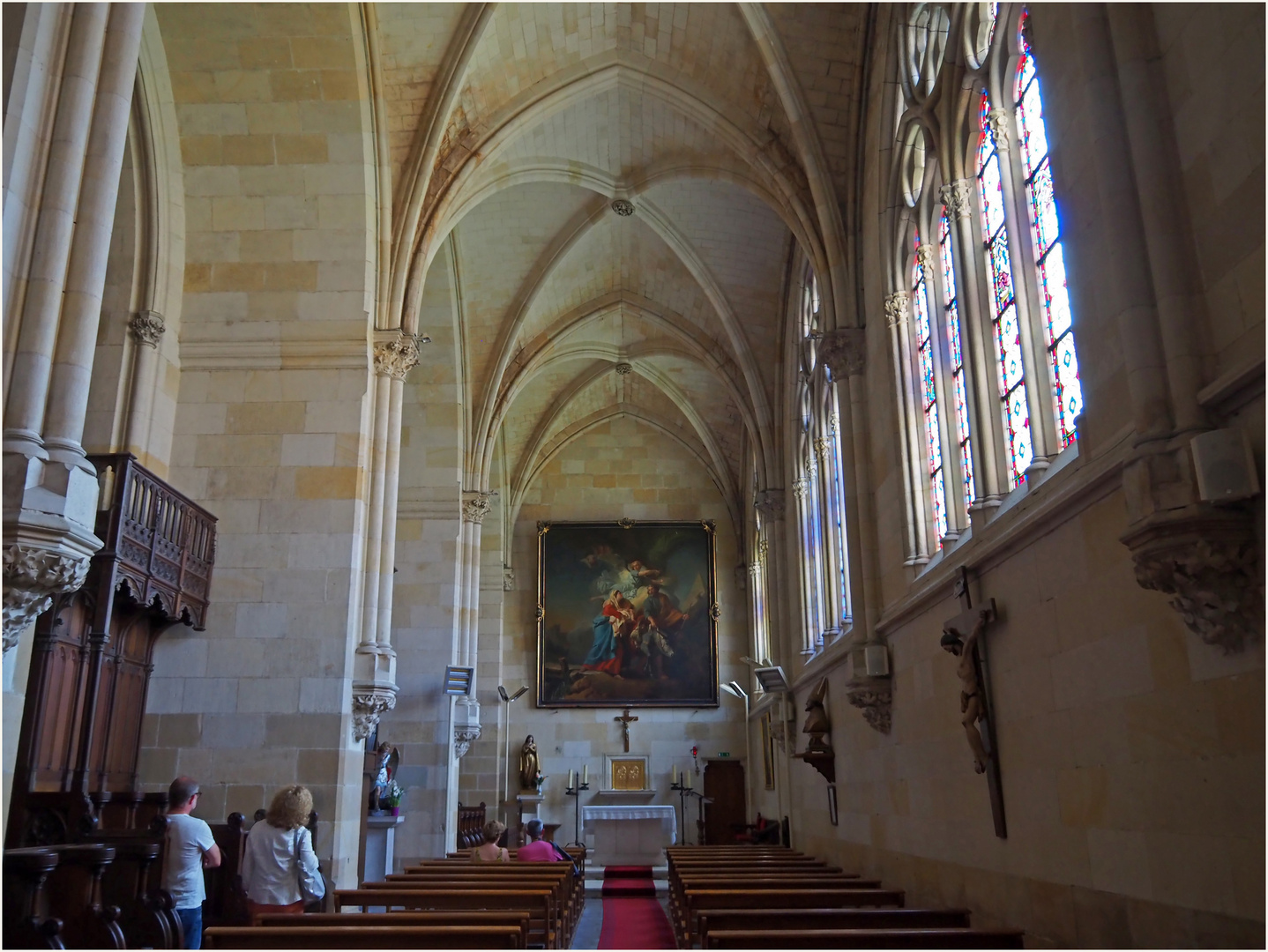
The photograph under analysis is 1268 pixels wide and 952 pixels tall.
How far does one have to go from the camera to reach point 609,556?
25594mm

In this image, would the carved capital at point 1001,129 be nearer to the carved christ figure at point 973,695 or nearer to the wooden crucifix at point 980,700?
the wooden crucifix at point 980,700

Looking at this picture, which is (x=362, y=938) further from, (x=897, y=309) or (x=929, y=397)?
(x=897, y=309)

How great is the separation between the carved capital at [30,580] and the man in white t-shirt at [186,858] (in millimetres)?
1424

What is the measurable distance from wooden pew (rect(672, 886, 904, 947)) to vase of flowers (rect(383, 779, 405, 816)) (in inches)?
291

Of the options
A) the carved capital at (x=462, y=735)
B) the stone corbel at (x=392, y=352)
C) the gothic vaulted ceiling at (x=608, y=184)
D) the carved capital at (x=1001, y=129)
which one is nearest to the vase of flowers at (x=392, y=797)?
the carved capital at (x=462, y=735)

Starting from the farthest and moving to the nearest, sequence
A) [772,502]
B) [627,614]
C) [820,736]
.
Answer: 1. [627,614]
2. [772,502]
3. [820,736]

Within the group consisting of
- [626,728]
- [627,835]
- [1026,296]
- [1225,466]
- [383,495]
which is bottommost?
[627,835]

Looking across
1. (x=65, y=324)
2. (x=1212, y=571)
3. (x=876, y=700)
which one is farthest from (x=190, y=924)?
(x=876, y=700)

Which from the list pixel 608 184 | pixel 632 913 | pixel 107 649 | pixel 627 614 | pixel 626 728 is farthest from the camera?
pixel 627 614

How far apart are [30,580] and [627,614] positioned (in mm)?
20342

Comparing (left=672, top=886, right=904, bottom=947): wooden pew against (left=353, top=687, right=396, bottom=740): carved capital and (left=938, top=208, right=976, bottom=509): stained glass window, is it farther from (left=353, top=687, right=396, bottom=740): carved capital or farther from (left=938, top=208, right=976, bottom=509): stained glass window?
(left=353, top=687, right=396, bottom=740): carved capital

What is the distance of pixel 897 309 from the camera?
11.0 meters

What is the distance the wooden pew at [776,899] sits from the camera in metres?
7.43

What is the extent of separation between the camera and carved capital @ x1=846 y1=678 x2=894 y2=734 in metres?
10.8
